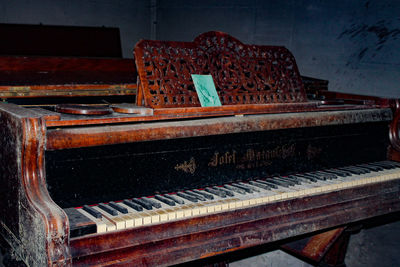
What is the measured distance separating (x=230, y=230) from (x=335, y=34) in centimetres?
289

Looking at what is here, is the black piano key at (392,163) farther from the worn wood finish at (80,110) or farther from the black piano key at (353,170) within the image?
the worn wood finish at (80,110)

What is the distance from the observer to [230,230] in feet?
6.83

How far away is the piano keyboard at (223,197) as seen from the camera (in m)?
1.83

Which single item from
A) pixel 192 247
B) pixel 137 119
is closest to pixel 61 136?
pixel 137 119

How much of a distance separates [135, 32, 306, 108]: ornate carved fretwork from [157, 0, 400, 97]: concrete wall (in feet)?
5.09

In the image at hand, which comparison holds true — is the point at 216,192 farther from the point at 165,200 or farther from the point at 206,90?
the point at 206,90

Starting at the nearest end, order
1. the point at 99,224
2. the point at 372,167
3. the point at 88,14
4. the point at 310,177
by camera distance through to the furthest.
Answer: the point at 99,224, the point at 310,177, the point at 372,167, the point at 88,14

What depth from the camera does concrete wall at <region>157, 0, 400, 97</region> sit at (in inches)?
155

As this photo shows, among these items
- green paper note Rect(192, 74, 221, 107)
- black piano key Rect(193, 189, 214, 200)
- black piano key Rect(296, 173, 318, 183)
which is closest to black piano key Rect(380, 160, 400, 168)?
black piano key Rect(296, 173, 318, 183)

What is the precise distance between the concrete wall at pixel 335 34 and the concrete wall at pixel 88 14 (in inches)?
68.3

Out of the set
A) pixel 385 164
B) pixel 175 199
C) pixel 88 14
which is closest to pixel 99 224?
pixel 175 199

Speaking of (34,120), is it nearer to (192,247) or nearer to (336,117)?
(192,247)

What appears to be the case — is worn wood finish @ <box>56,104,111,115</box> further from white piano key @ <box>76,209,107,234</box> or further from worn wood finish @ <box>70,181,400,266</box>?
worn wood finish @ <box>70,181,400,266</box>

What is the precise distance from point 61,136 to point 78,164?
0.47ft
